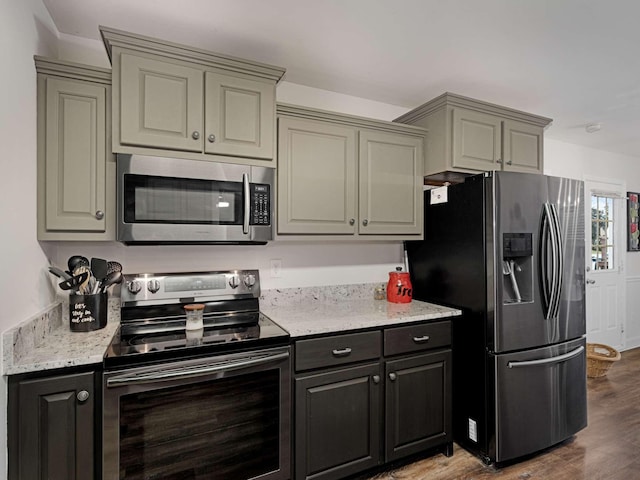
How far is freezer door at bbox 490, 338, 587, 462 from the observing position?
80.6 inches

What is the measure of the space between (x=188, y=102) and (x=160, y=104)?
0.44 feet

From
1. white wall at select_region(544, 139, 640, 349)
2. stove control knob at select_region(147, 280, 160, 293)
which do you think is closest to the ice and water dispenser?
stove control knob at select_region(147, 280, 160, 293)

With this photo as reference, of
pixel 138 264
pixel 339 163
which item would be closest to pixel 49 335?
pixel 138 264

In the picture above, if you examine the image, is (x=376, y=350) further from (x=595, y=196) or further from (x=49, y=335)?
(x=595, y=196)

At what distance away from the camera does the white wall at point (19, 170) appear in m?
1.25

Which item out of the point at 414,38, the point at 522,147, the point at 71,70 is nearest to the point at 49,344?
the point at 71,70

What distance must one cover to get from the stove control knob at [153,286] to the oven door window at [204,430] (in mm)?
633

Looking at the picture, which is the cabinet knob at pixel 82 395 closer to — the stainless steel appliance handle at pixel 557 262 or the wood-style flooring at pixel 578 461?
the wood-style flooring at pixel 578 461

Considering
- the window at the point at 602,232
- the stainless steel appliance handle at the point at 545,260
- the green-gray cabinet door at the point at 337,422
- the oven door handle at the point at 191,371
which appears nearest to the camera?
the oven door handle at the point at 191,371

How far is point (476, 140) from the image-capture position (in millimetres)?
2441

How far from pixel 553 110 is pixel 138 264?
3.49 m

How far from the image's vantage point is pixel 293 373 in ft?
5.71

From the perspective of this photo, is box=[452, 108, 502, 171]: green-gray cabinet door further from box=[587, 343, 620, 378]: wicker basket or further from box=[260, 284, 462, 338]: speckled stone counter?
box=[587, 343, 620, 378]: wicker basket

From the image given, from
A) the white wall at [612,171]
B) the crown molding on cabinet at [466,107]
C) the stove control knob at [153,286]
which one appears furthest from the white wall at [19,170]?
the white wall at [612,171]
